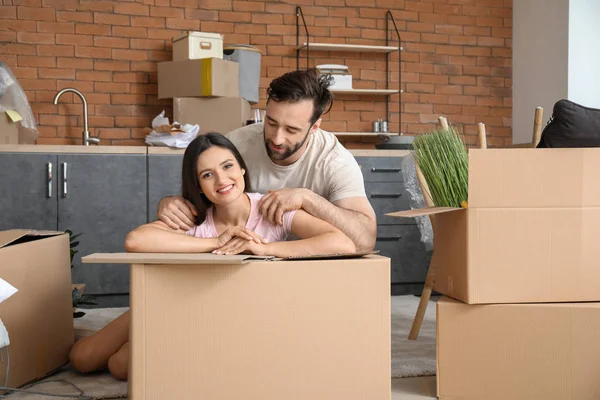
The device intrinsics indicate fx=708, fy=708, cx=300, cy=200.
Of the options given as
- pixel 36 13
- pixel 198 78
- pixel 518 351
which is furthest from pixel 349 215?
pixel 36 13

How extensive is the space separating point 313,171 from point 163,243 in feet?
2.59

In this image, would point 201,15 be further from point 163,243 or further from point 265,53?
point 163,243

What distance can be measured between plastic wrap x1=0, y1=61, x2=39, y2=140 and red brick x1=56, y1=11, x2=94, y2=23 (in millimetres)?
755

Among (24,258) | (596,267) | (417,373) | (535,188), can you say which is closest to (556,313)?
(596,267)

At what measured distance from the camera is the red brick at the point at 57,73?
446 centimetres

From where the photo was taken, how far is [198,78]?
13.5 ft

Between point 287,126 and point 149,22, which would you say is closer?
point 287,126

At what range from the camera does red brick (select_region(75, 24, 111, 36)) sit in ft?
14.8

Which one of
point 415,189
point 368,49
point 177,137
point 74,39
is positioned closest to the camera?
point 415,189

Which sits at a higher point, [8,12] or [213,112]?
[8,12]

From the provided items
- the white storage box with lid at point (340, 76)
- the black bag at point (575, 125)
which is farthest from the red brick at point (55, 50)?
the black bag at point (575, 125)

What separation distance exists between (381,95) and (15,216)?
2.60 m

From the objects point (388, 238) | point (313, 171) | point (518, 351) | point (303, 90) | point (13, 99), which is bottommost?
point (518, 351)

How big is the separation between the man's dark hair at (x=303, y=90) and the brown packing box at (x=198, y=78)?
1.74 m
